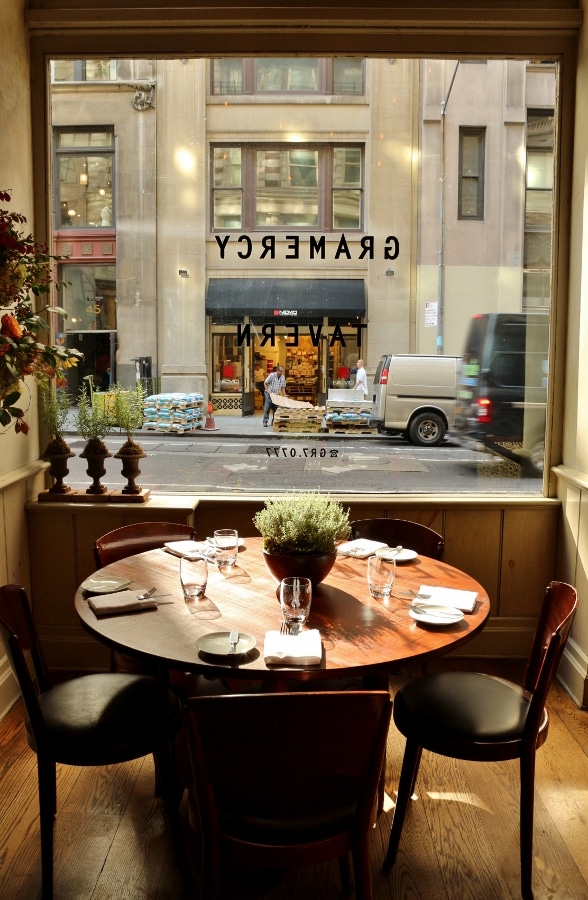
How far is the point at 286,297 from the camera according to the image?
403cm

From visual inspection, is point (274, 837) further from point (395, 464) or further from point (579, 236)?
point (579, 236)

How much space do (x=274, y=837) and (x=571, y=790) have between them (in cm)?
156

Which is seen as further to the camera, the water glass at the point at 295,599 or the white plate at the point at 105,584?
the white plate at the point at 105,584

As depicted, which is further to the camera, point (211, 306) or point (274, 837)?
point (211, 306)

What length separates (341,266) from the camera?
13.1 feet

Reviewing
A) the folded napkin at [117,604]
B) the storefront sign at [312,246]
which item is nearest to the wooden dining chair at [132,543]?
the folded napkin at [117,604]

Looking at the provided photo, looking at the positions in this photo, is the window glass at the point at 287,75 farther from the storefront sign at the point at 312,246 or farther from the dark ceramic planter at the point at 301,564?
the dark ceramic planter at the point at 301,564

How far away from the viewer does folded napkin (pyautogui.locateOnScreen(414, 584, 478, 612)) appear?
236 cm

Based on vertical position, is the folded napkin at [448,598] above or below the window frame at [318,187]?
below

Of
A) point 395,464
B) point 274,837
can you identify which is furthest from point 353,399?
point 274,837

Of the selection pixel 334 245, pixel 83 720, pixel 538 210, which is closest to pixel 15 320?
pixel 83 720

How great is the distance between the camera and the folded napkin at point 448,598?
2.36 m

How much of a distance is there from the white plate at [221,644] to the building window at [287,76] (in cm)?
287

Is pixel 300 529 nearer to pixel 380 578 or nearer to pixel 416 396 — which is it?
pixel 380 578
